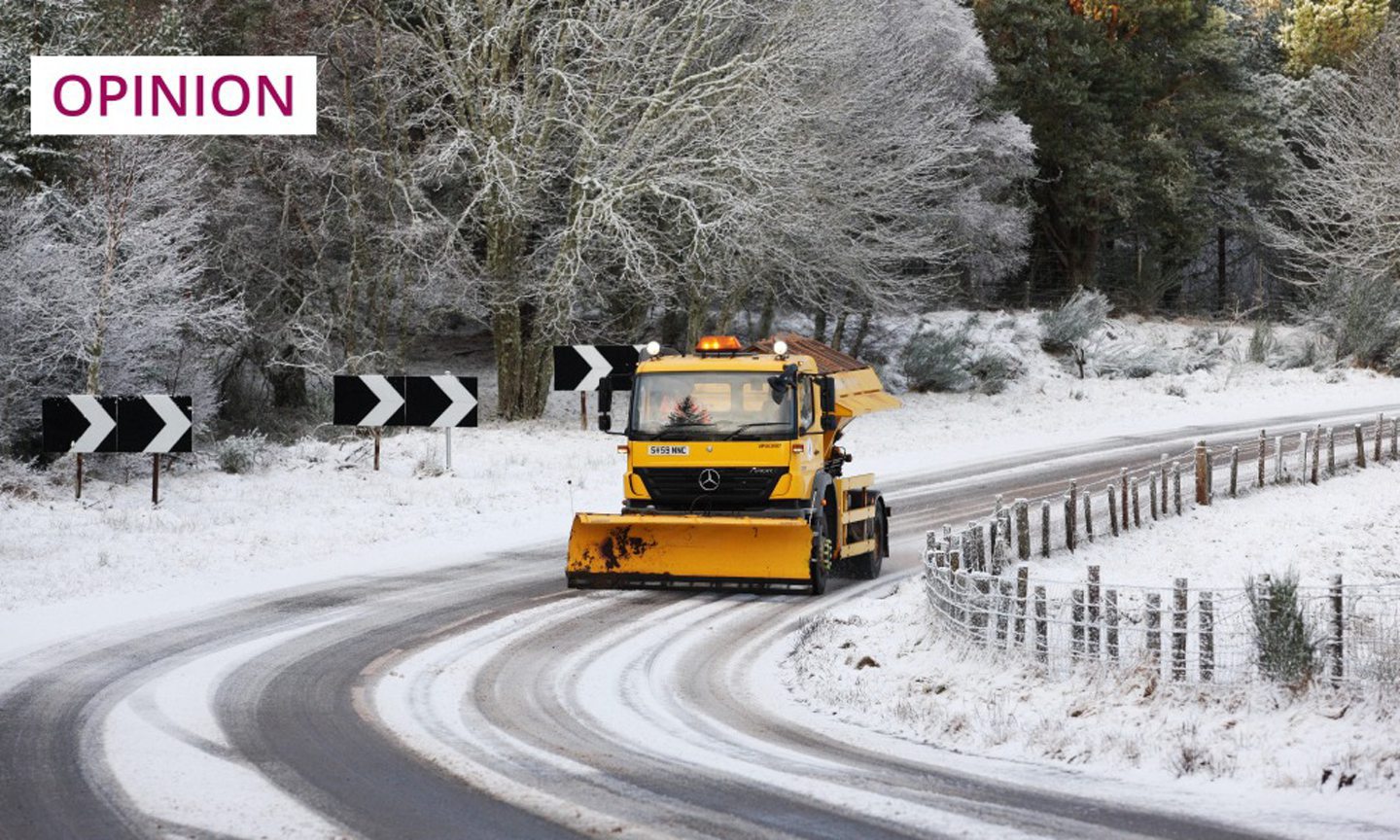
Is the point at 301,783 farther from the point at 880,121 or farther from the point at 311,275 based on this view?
the point at 880,121

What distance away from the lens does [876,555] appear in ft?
59.5

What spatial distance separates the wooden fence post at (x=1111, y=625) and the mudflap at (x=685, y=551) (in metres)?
4.42

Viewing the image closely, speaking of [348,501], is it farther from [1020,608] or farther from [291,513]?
[1020,608]

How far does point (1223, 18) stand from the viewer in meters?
56.9

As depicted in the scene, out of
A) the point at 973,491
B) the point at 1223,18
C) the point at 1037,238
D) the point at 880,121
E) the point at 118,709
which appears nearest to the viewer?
the point at 118,709

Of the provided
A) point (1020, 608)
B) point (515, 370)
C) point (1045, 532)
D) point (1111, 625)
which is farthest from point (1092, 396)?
point (1111, 625)

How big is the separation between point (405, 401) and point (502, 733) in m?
14.5

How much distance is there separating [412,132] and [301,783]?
30007 mm

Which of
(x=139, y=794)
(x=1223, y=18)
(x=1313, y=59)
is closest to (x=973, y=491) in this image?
(x=139, y=794)

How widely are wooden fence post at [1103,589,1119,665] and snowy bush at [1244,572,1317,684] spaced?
98cm

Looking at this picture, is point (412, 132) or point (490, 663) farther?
point (412, 132)

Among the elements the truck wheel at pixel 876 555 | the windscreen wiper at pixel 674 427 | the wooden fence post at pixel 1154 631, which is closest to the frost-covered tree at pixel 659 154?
the truck wheel at pixel 876 555

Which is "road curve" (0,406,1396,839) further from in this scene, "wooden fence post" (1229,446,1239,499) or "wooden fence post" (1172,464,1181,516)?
"wooden fence post" (1229,446,1239,499)

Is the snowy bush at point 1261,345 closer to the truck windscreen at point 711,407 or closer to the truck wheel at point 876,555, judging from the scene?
the truck wheel at point 876,555
